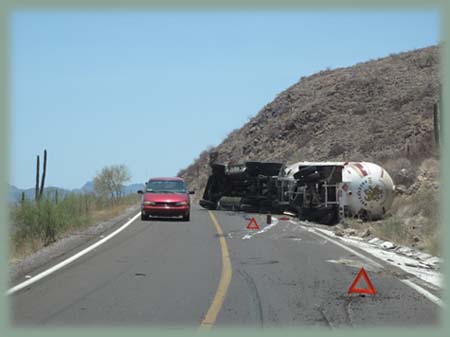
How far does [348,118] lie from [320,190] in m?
33.2

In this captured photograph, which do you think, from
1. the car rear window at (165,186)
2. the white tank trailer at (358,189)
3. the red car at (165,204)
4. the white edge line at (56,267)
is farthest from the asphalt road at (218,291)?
the car rear window at (165,186)

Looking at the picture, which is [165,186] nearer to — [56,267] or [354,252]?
[354,252]

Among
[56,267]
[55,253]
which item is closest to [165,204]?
[55,253]

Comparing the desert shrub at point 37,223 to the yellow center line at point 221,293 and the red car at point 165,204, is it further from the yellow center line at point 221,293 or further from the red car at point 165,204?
the yellow center line at point 221,293

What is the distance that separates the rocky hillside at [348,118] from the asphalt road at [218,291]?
22.1 m

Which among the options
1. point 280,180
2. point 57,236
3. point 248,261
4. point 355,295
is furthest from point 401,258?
point 280,180

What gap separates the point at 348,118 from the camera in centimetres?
5769

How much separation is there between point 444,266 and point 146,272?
5967 millimetres

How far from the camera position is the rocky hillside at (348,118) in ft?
151

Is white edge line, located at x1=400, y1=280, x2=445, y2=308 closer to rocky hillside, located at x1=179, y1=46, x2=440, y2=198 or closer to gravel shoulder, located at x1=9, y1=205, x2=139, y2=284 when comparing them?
gravel shoulder, located at x1=9, y1=205, x2=139, y2=284

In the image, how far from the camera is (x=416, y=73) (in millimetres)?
61562

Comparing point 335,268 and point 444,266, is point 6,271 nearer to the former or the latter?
point 335,268

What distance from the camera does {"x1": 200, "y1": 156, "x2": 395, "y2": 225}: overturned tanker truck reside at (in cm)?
2430

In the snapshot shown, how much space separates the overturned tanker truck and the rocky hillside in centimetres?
822
